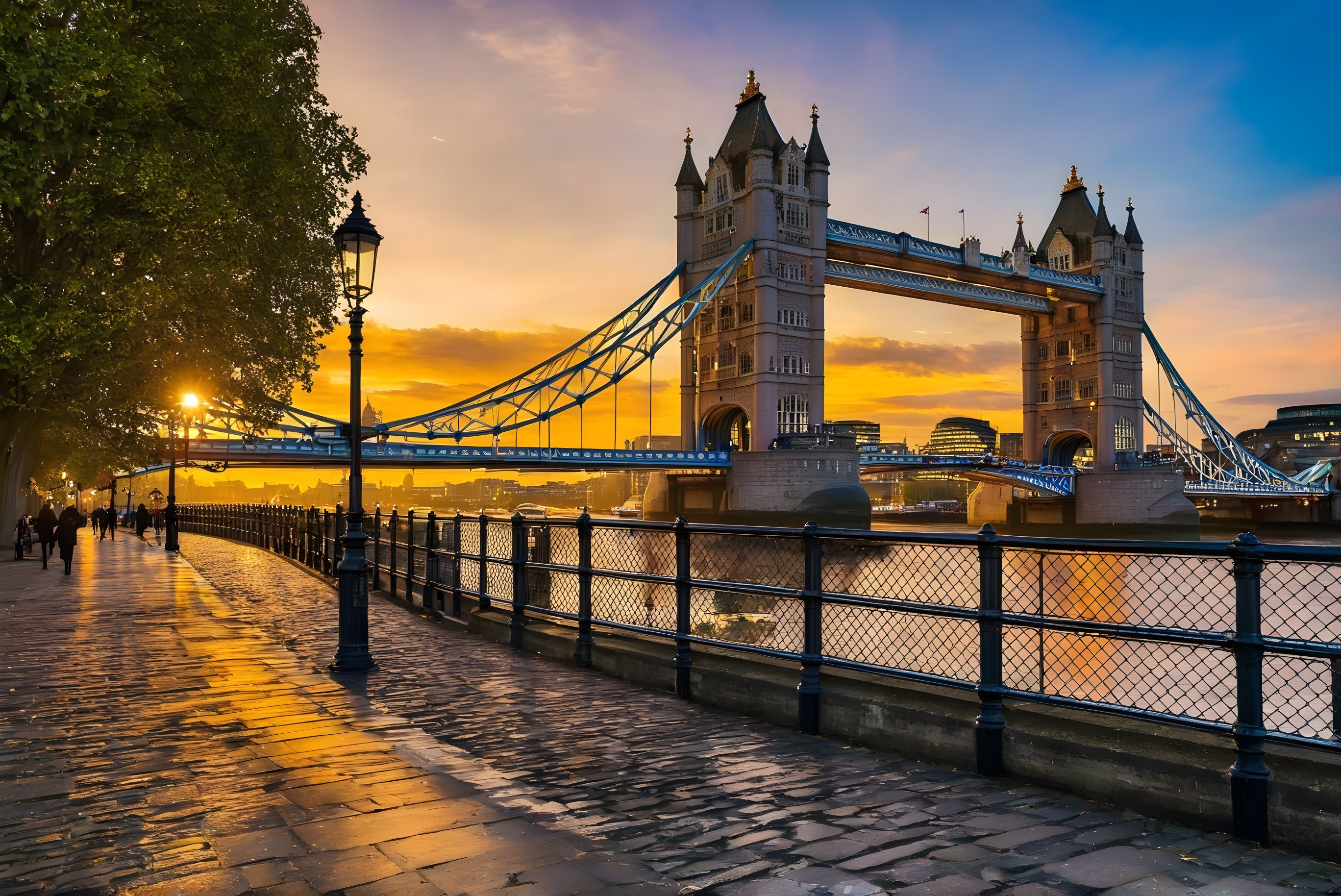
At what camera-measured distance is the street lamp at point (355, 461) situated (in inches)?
324

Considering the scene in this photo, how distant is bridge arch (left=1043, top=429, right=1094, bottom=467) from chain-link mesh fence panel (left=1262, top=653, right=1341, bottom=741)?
76103mm

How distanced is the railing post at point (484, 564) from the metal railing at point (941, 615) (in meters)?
0.04

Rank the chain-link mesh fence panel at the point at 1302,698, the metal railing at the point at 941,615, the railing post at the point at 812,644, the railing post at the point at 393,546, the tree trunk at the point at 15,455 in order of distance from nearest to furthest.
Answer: the metal railing at the point at 941,615 → the chain-link mesh fence panel at the point at 1302,698 → the railing post at the point at 812,644 → the railing post at the point at 393,546 → the tree trunk at the point at 15,455

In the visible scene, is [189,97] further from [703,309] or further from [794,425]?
[703,309]

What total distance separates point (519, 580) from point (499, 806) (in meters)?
5.42

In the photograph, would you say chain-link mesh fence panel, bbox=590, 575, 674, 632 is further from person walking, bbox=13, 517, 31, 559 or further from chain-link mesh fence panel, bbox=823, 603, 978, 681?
person walking, bbox=13, 517, 31, 559

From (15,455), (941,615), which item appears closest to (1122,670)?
(941,615)

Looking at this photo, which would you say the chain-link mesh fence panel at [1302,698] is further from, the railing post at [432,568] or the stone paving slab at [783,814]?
the railing post at [432,568]

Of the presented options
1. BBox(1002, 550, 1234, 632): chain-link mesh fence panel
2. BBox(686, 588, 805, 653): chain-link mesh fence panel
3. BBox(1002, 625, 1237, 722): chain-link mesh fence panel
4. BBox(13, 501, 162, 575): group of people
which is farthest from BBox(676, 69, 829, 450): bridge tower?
BBox(13, 501, 162, 575): group of people

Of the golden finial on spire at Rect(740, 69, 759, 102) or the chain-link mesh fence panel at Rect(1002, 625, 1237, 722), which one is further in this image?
the golden finial on spire at Rect(740, 69, 759, 102)

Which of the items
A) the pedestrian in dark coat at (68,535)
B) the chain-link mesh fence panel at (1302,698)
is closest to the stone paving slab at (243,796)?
the chain-link mesh fence panel at (1302,698)

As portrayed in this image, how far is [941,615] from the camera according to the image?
17.3 feet

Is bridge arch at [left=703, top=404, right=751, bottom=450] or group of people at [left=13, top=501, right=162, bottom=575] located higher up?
bridge arch at [left=703, top=404, right=751, bottom=450]

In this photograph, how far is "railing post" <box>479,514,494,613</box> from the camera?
10688 millimetres
